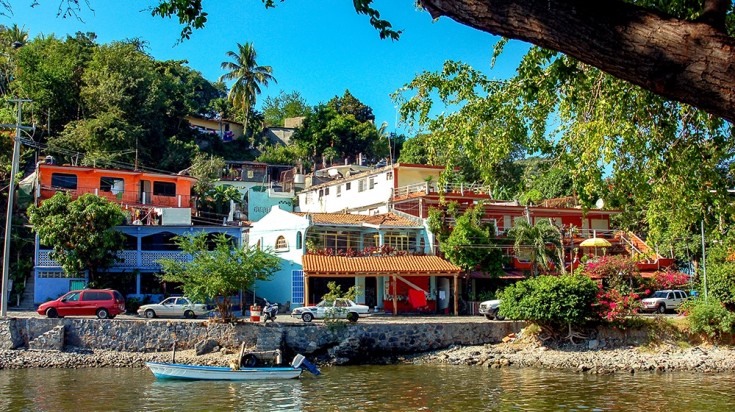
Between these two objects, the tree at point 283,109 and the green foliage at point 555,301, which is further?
the tree at point 283,109

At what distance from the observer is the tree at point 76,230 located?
37156 millimetres

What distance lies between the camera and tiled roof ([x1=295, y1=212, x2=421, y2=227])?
41.2 metres

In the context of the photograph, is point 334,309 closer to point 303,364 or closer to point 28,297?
point 303,364

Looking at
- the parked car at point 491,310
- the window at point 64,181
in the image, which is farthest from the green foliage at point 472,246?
the window at point 64,181

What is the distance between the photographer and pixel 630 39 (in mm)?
4801

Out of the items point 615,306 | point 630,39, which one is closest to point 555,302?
point 615,306

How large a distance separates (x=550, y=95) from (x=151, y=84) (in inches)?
2344

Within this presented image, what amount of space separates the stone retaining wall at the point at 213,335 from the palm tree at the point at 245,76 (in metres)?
45.9

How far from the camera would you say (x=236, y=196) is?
192 feet

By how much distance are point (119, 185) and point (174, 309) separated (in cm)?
1619

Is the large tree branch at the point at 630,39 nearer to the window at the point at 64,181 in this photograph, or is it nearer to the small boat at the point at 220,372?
the small boat at the point at 220,372

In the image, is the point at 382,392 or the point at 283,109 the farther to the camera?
the point at 283,109

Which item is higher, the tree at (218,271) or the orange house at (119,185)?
the orange house at (119,185)

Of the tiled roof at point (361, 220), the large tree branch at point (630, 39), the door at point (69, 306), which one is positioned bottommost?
the door at point (69, 306)
